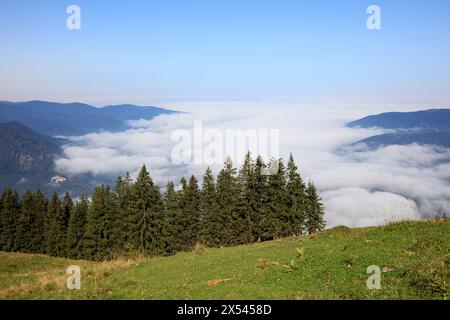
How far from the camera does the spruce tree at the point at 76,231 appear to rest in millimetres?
84156

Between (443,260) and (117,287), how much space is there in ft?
49.1

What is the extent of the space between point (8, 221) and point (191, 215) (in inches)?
1731

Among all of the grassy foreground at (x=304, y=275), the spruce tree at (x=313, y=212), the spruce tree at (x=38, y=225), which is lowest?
the spruce tree at (x=38, y=225)

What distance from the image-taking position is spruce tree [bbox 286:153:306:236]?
Result: 7138 centimetres

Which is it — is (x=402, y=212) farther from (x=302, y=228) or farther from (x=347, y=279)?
(x=302, y=228)

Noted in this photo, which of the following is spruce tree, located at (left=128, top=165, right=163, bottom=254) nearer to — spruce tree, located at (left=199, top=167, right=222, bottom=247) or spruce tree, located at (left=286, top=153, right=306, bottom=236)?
spruce tree, located at (left=199, top=167, right=222, bottom=247)

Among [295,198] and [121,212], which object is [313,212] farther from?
[121,212]

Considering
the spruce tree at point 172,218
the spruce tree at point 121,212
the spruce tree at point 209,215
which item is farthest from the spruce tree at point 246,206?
the spruce tree at point 121,212

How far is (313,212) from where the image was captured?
7488 cm

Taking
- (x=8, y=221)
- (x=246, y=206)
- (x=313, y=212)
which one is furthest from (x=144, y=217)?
(x=8, y=221)

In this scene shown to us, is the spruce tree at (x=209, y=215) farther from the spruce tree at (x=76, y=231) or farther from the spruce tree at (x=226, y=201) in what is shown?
the spruce tree at (x=76, y=231)

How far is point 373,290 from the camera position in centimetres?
1491

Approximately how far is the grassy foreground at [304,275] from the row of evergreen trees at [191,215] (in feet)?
137
